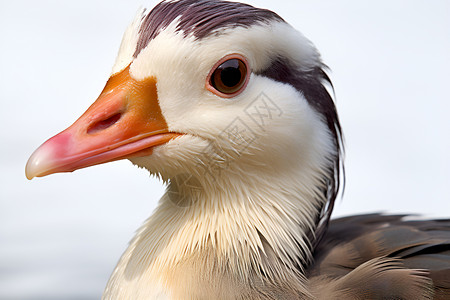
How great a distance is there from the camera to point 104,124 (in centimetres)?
189

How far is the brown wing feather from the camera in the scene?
1.91 meters

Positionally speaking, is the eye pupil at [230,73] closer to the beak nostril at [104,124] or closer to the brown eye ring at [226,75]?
the brown eye ring at [226,75]

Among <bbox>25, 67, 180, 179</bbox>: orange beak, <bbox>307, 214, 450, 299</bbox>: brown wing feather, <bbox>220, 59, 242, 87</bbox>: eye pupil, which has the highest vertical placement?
<bbox>220, 59, 242, 87</bbox>: eye pupil

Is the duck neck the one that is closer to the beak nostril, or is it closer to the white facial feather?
the white facial feather

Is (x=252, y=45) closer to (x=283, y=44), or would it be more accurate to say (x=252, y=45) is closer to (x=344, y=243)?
(x=283, y=44)

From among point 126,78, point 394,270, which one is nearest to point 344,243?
point 394,270

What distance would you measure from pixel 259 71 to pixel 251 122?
0.59 feet

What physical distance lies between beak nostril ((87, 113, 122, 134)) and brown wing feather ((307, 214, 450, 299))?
2.70 ft

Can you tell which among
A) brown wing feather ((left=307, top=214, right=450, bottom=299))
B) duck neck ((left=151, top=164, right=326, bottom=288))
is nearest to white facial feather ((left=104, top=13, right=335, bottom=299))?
duck neck ((left=151, top=164, right=326, bottom=288))

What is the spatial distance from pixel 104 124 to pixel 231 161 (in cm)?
42

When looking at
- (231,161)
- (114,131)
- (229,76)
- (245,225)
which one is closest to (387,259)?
(245,225)

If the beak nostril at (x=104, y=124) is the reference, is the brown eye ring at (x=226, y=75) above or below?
above

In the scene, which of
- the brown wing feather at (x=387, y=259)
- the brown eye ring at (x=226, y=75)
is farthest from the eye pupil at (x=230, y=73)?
the brown wing feather at (x=387, y=259)

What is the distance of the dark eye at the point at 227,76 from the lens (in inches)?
74.7
